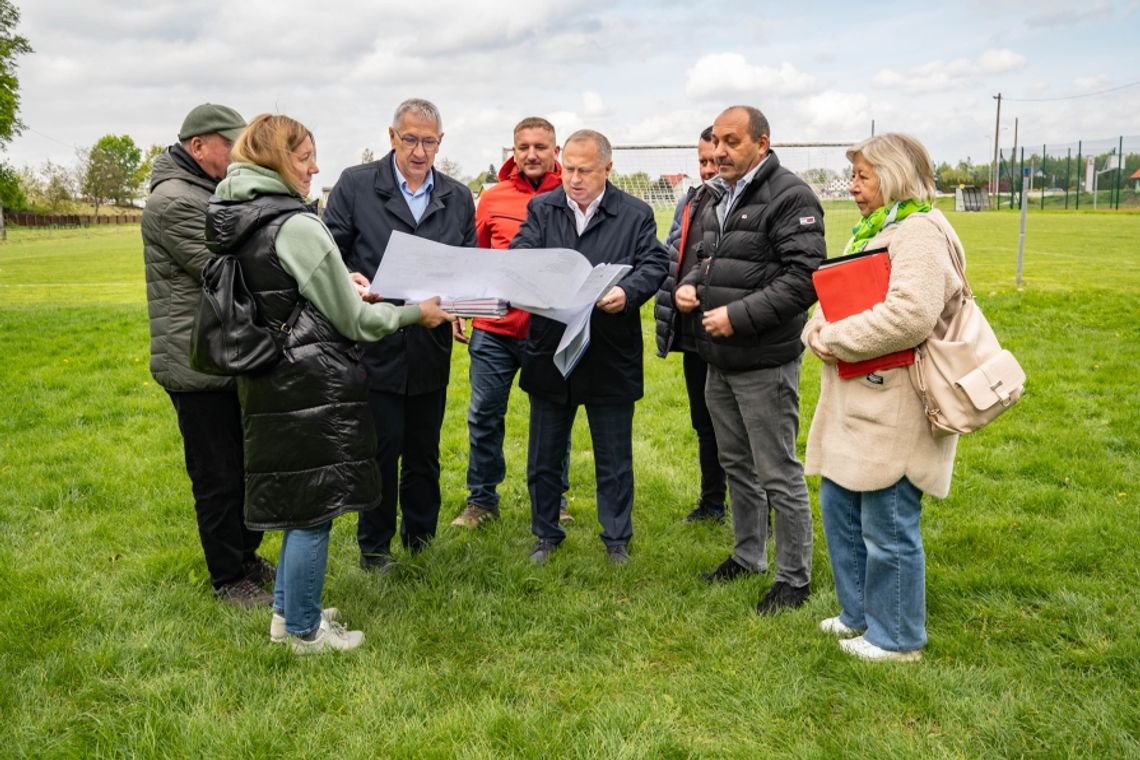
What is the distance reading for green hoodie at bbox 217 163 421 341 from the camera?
3262 mm

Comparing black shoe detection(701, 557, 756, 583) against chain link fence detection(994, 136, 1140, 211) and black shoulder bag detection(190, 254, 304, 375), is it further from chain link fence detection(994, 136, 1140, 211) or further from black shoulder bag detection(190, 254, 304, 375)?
chain link fence detection(994, 136, 1140, 211)

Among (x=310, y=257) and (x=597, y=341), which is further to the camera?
(x=597, y=341)

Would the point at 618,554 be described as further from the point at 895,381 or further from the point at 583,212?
the point at 895,381

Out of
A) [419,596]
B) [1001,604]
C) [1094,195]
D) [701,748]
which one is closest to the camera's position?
[701,748]

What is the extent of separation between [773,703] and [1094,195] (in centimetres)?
5636

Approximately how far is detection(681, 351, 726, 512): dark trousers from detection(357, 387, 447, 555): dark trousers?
1.62m

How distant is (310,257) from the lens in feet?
10.8

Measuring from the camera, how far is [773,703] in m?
3.30

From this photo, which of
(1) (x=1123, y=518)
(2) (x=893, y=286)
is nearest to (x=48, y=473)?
(2) (x=893, y=286)

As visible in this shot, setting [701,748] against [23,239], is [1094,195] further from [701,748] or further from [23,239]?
[23,239]

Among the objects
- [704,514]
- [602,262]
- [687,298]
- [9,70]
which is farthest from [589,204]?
[9,70]

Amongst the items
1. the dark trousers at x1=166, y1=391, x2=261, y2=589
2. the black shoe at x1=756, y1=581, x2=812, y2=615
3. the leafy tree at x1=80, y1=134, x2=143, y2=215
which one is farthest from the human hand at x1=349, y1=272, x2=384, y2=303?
the leafy tree at x1=80, y1=134, x2=143, y2=215

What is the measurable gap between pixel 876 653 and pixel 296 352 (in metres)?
2.57

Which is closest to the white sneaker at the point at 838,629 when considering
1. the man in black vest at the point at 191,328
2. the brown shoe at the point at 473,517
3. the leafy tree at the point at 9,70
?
the brown shoe at the point at 473,517
